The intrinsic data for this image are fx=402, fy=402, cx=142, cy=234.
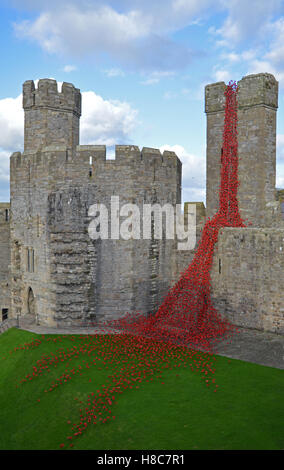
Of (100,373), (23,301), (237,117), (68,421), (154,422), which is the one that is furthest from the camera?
(23,301)

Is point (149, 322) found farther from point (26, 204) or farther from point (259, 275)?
point (26, 204)

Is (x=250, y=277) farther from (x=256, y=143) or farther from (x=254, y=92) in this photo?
(x=254, y=92)

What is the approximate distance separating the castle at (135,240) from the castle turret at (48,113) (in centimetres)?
215

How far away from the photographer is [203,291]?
1989 centimetres

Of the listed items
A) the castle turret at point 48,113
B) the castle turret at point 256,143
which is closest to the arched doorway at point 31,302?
the castle turret at point 48,113

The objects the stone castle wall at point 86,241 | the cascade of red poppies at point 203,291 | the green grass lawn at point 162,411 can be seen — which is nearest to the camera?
the green grass lawn at point 162,411

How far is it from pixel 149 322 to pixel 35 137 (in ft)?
40.4

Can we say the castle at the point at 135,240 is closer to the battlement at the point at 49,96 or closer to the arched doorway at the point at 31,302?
the arched doorway at the point at 31,302

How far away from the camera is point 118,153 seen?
19.5m

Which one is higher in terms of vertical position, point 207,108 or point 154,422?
point 207,108

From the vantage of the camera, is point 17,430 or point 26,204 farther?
point 26,204

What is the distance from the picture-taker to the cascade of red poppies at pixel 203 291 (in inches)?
735

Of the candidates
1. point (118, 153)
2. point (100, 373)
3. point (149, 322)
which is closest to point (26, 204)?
point (118, 153)

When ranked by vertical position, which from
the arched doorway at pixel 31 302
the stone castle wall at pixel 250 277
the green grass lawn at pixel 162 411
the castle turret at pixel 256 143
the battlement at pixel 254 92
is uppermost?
the battlement at pixel 254 92
